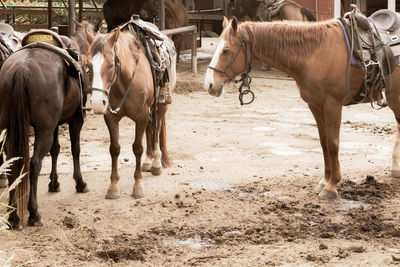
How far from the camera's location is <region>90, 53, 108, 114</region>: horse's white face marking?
18.4ft

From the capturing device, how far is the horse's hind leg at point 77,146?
651 cm

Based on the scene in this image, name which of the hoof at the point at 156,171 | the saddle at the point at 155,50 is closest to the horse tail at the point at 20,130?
the saddle at the point at 155,50

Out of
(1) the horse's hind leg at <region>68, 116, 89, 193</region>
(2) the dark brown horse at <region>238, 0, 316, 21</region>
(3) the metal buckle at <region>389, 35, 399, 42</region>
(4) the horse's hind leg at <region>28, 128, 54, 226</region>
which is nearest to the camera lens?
(4) the horse's hind leg at <region>28, 128, 54, 226</region>

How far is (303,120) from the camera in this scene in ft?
35.2

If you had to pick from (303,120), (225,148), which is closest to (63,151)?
(225,148)

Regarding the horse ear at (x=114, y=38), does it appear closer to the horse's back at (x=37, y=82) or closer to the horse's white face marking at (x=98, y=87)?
the horse's white face marking at (x=98, y=87)

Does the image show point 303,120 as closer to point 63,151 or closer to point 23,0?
point 63,151

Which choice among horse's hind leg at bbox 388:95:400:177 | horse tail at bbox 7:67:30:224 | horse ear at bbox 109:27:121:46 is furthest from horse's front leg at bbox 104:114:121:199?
horse's hind leg at bbox 388:95:400:177

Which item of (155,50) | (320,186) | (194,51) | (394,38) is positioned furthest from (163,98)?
(194,51)

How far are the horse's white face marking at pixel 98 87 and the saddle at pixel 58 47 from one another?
28 cm

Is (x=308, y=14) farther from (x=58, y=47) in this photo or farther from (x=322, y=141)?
(x=58, y=47)

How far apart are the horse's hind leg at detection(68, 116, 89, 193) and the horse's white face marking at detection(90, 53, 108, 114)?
0.87 metres

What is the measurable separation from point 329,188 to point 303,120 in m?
4.42

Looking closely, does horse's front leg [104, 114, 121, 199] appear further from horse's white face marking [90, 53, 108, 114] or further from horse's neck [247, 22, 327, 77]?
horse's neck [247, 22, 327, 77]
